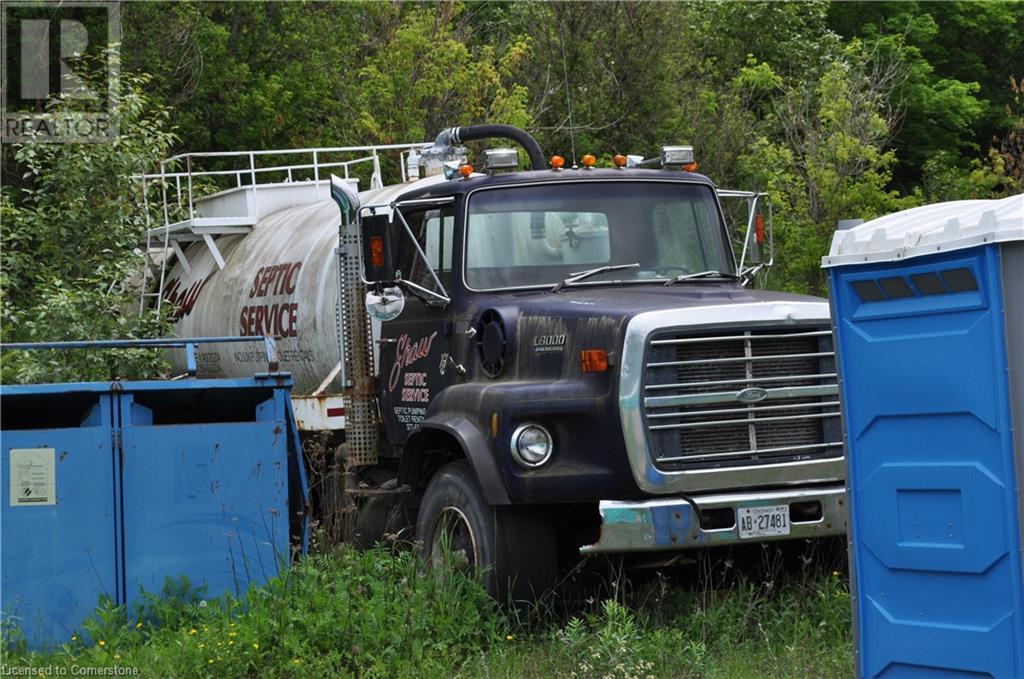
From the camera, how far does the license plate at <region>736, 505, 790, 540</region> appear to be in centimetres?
752

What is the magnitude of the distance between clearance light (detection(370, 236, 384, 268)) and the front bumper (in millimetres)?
2350

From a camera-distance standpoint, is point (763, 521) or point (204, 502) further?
point (204, 502)

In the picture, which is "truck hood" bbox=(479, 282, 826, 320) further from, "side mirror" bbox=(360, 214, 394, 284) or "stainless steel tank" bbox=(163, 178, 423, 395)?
"stainless steel tank" bbox=(163, 178, 423, 395)

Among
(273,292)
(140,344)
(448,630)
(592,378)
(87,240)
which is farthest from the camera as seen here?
(87,240)

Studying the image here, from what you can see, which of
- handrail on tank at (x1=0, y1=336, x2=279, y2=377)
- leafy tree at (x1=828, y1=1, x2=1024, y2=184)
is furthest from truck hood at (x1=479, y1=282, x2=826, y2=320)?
leafy tree at (x1=828, y1=1, x2=1024, y2=184)

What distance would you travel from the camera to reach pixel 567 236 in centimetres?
878

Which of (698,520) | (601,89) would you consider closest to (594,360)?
(698,520)

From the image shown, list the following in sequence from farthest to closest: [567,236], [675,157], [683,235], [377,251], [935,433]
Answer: [675,157] → [683,235] → [377,251] → [567,236] → [935,433]

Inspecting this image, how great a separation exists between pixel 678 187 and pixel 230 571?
12.0 feet

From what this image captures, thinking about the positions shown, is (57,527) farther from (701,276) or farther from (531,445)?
(701,276)

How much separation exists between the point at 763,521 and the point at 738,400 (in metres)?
0.66

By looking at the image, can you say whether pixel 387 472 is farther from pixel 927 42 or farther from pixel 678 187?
pixel 927 42

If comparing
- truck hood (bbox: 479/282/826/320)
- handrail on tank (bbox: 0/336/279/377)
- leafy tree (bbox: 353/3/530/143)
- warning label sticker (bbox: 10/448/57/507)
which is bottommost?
warning label sticker (bbox: 10/448/57/507)

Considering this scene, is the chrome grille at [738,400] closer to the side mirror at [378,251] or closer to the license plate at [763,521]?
the license plate at [763,521]
